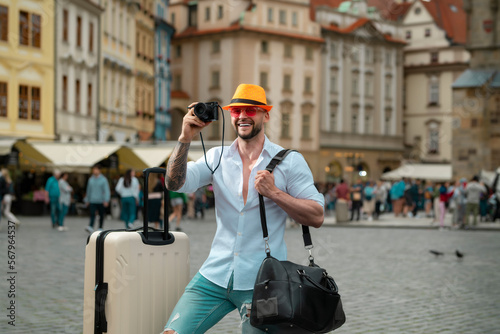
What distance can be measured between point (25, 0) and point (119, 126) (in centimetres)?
1190

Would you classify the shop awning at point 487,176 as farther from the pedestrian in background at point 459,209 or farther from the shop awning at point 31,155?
the shop awning at point 31,155

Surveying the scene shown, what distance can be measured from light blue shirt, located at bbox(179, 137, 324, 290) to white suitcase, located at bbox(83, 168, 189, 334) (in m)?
0.23

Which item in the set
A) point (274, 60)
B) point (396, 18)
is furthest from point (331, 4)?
point (274, 60)

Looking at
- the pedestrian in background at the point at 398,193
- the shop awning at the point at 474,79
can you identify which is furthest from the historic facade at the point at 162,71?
the pedestrian in background at the point at 398,193

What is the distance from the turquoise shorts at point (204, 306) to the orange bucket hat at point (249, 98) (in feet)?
2.55

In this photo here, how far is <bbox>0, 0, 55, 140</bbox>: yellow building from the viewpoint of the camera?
113 feet

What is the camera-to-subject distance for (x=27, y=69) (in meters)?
35.8

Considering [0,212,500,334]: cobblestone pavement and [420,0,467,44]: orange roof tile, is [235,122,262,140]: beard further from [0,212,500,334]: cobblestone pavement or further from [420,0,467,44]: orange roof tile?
[420,0,467,44]: orange roof tile

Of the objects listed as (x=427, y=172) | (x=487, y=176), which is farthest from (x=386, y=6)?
(x=487, y=176)

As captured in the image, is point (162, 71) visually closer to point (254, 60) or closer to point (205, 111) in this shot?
point (254, 60)

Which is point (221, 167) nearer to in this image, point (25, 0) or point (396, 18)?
point (25, 0)

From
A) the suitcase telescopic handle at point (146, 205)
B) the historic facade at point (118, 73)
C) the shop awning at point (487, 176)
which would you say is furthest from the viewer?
the historic facade at point (118, 73)

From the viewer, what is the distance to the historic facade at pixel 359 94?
69.1 m

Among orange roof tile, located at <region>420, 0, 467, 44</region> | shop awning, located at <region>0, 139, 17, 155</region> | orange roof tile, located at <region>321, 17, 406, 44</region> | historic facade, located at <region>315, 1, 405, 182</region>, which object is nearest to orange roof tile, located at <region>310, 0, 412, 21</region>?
orange roof tile, located at <region>420, 0, 467, 44</region>
